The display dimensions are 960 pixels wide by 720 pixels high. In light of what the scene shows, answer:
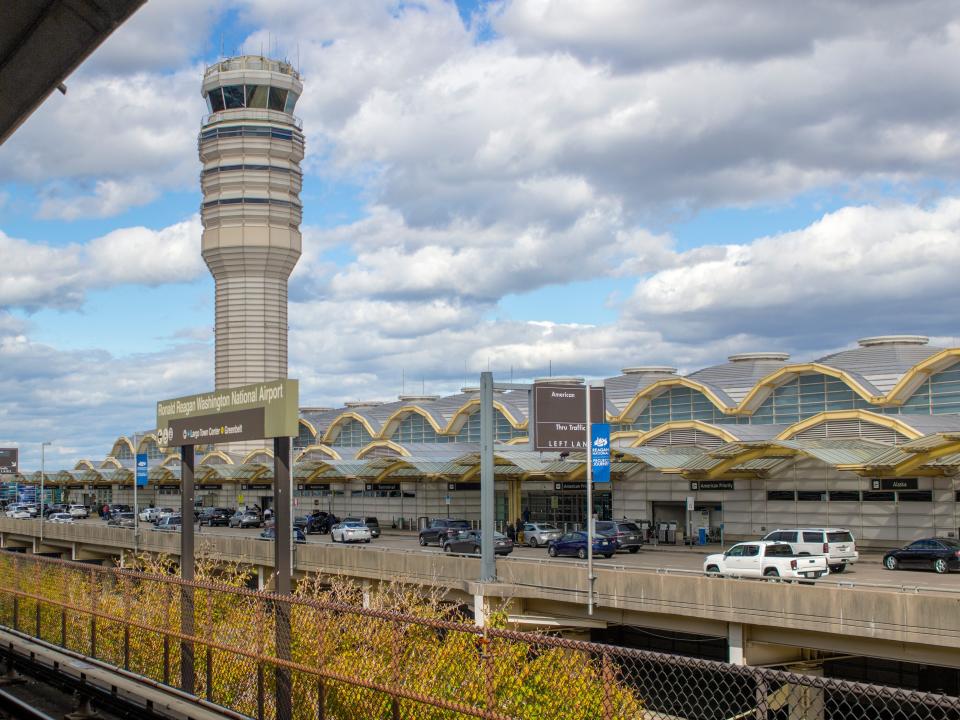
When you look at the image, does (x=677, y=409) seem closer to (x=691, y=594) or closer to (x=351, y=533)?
(x=351, y=533)

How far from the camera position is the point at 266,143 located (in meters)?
133

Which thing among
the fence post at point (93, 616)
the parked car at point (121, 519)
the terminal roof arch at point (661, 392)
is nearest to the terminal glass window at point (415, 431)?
the terminal roof arch at point (661, 392)

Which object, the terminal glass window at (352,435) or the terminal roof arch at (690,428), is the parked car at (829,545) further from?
the terminal glass window at (352,435)

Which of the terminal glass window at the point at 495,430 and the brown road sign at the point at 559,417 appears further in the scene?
the terminal glass window at the point at 495,430

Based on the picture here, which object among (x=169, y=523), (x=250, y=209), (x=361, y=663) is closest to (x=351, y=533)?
(x=169, y=523)

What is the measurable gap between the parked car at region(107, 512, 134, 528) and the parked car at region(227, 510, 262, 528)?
25.7 feet

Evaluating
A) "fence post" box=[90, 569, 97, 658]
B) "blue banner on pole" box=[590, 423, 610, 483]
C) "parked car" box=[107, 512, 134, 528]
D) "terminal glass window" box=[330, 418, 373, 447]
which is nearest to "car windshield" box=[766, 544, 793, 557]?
"blue banner on pole" box=[590, 423, 610, 483]

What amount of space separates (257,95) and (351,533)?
3426 inches

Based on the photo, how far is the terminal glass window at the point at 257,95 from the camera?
13488 centimetres

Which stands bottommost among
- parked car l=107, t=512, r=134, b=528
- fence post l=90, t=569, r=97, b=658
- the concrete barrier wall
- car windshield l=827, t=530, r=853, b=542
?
parked car l=107, t=512, r=134, b=528

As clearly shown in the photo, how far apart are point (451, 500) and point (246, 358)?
62.1 meters

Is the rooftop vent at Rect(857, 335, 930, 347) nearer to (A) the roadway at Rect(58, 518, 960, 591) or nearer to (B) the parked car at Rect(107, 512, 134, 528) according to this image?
(A) the roadway at Rect(58, 518, 960, 591)

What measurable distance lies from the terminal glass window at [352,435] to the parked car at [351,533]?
3877 centimetres

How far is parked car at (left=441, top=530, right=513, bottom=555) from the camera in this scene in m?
50.9
